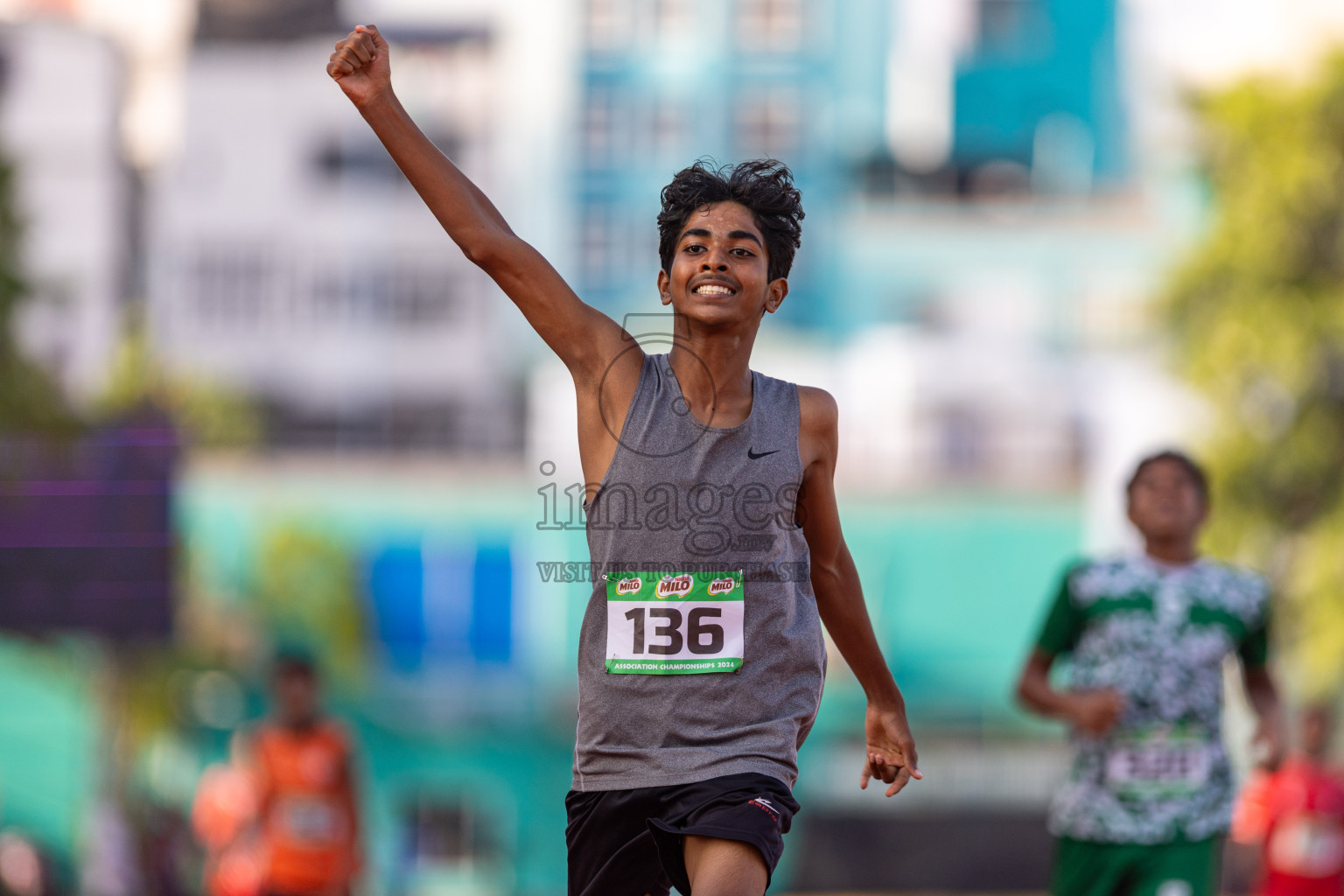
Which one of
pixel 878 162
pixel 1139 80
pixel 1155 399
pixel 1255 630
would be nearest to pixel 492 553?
pixel 878 162

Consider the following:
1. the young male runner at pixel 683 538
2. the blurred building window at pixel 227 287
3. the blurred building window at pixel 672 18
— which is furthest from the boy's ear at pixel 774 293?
the blurred building window at pixel 672 18

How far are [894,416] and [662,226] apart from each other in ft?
54.0

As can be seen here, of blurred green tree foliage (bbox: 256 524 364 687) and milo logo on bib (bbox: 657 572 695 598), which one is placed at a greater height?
milo logo on bib (bbox: 657 572 695 598)

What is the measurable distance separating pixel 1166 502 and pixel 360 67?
2.82 m

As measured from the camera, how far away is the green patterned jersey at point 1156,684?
15.5 feet

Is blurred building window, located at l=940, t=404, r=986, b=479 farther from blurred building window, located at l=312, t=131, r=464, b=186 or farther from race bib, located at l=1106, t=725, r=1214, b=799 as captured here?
race bib, located at l=1106, t=725, r=1214, b=799

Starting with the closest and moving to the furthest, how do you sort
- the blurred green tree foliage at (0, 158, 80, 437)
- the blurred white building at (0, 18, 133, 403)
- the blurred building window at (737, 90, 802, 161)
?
1. the blurred green tree foliage at (0, 158, 80, 437)
2. the blurred white building at (0, 18, 133, 403)
3. the blurred building window at (737, 90, 802, 161)

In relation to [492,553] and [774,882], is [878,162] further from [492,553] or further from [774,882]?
[774,882]

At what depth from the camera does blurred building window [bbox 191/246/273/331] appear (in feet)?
63.6

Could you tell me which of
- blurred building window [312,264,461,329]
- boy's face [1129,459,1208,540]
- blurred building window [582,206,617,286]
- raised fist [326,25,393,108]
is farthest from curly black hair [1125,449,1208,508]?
blurred building window [312,264,461,329]

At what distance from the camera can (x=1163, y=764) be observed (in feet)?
15.5

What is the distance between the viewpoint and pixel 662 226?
3.26 meters

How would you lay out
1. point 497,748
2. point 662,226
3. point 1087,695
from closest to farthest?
point 662,226
point 1087,695
point 497,748

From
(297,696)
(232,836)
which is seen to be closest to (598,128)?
(232,836)
